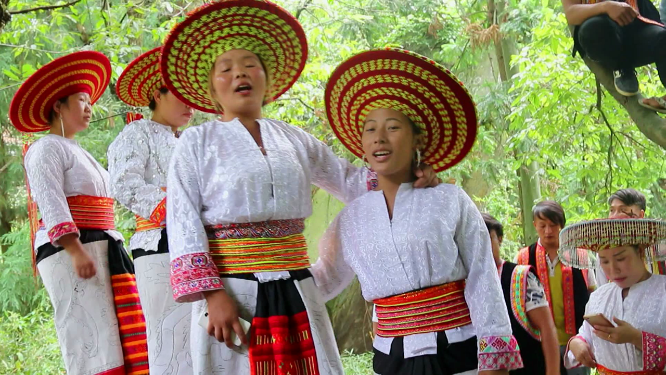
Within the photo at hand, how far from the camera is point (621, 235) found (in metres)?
3.20

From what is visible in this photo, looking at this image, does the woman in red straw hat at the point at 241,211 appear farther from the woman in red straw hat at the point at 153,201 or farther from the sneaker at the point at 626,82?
the sneaker at the point at 626,82

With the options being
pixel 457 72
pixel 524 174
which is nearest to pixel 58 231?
pixel 524 174

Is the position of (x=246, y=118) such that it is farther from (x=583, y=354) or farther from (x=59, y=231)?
(x=583, y=354)

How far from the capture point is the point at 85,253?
3.47 metres

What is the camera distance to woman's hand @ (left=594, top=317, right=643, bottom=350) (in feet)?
9.73

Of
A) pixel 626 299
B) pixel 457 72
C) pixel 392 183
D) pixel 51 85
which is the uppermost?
pixel 457 72

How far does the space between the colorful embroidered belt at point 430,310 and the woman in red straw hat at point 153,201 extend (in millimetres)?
1023

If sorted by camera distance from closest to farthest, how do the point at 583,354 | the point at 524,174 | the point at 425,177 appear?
the point at 425,177
the point at 583,354
the point at 524,174

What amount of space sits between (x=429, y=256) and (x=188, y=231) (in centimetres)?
73

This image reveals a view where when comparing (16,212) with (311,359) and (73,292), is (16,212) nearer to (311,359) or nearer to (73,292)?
(73,292)

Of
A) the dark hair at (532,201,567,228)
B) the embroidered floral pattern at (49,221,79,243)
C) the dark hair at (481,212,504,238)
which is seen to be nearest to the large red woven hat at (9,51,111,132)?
the embroidered floral pattern at (49,221,79,243)

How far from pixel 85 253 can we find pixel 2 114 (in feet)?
20.8

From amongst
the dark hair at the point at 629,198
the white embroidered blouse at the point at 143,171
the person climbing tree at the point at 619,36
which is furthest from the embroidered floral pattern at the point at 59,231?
the dark hair at the point at 629,198

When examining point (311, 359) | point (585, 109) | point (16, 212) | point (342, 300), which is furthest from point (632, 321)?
point (16, 212)
